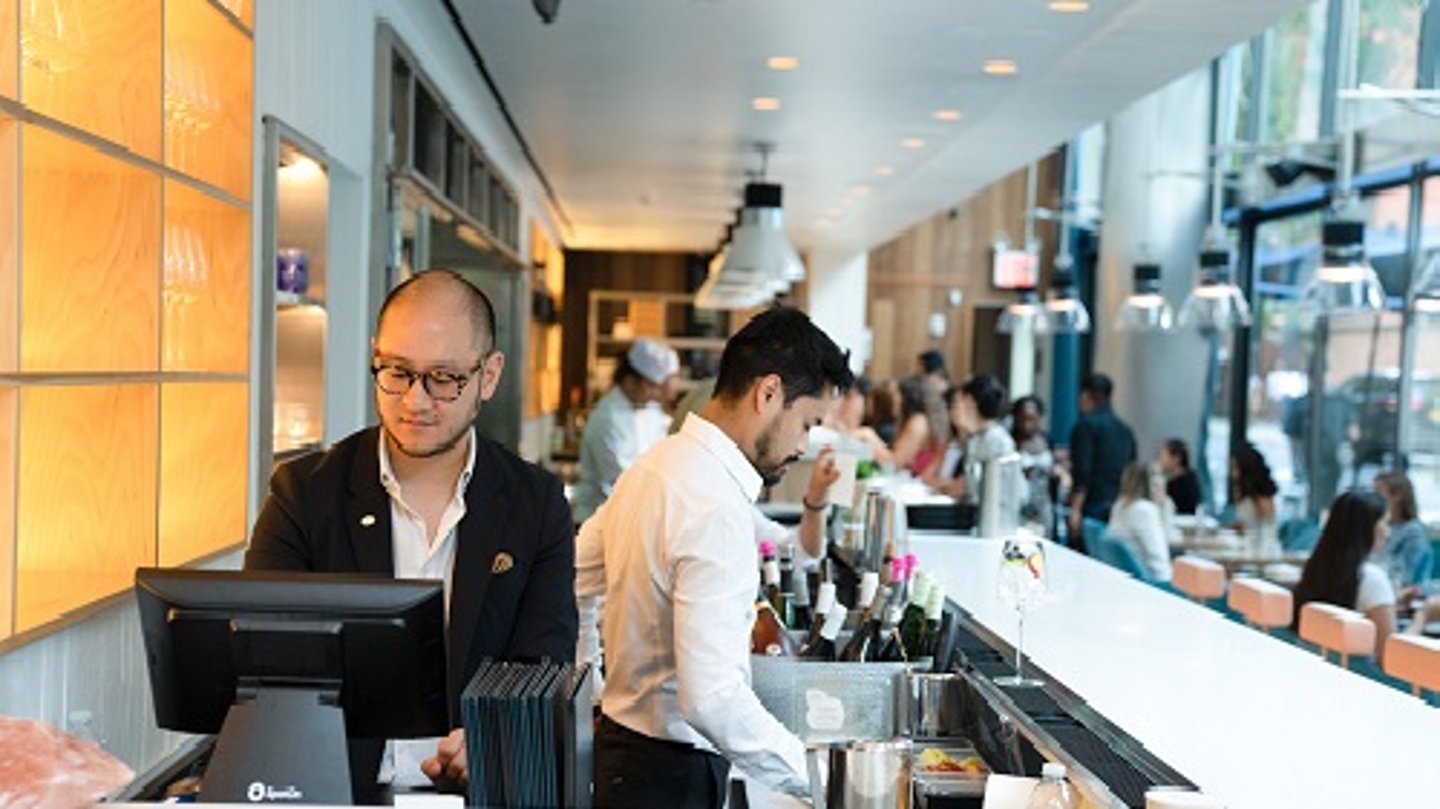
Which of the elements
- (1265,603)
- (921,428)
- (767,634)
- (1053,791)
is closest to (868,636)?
(767,634)

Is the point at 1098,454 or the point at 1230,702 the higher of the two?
Answer: the point at 1230,702

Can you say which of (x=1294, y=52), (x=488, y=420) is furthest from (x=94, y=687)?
(x=1294, y=52)

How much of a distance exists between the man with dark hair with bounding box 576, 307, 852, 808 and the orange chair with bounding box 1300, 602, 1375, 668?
3779mm

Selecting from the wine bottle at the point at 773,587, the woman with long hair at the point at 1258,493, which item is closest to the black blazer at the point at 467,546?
the wine bottle at the point at 773,587

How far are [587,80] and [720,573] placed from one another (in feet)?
18.6

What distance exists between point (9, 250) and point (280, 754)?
1.36 metres

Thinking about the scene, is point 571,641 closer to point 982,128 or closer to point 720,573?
point 720,573

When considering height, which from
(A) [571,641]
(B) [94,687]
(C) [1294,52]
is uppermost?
(C) [1294,52]

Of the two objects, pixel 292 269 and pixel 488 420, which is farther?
pixel 488 420

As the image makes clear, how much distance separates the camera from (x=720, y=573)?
3.00 m

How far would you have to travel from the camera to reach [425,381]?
284 centimetres

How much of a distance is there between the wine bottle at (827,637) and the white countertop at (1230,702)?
42 cm

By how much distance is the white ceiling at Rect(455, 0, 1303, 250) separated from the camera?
21.9 ft

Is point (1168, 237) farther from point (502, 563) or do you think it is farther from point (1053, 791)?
point (1053, 791)
